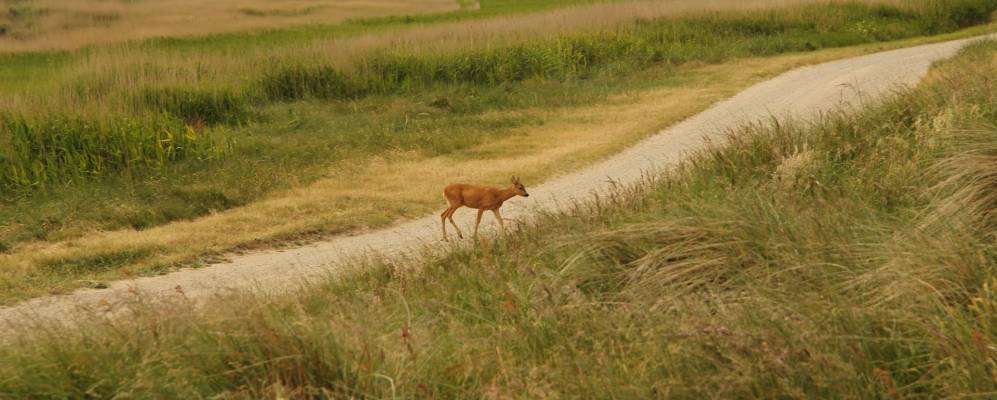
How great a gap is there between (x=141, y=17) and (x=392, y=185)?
27862 millimetres

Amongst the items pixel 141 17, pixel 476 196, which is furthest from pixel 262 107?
pixel 141 17

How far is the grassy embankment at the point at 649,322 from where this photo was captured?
18.9ft

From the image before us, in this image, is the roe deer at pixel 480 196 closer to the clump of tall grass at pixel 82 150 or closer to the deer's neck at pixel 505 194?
the deer's neck at pixel 505 194

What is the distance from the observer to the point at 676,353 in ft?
19.5

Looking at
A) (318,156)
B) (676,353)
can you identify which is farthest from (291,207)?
(676,353)

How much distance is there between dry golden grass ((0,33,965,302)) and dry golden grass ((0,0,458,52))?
17289 millimetres

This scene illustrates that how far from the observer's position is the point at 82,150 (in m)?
17.0

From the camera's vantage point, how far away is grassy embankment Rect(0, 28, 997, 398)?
5770 millimetres

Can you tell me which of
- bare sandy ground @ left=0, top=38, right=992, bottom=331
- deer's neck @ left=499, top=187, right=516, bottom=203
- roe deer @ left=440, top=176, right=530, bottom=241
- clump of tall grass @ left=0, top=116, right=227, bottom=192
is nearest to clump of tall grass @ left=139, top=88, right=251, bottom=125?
clump of tall grass @ left=0, top=116, right=227, bottom=192

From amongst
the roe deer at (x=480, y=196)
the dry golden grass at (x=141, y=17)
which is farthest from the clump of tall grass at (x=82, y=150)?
the dry golden grass at (x=141, y=17)

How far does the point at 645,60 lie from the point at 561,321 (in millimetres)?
22882

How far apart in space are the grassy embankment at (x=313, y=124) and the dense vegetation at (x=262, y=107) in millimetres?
45

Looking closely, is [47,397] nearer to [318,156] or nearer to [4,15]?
[318,156]

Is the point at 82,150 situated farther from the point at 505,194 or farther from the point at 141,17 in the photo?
the point at 141,17
